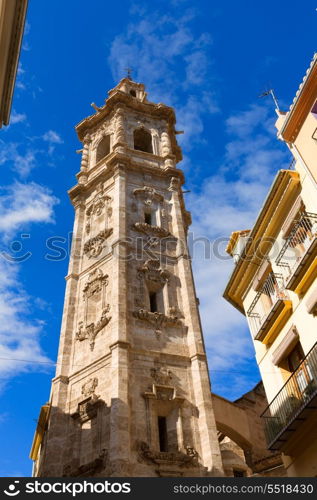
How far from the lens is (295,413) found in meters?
10.6

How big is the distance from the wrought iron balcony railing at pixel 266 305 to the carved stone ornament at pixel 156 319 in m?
3.94

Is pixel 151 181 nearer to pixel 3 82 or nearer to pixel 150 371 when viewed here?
pixel 150 371

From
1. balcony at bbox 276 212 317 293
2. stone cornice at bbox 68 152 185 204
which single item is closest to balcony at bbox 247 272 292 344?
balcony at bbox 276 212 317 293

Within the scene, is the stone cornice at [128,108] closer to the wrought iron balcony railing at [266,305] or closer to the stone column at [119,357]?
the stone column at [119,357]

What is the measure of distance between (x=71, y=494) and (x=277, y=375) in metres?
5.99

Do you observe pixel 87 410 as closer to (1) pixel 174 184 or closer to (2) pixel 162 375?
(2) pixel 162 375

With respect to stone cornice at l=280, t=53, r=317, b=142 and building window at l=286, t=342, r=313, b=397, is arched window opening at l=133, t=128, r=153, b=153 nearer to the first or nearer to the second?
stone cornice at l=280, t=53, r=317, b=142

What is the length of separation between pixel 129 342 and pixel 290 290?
6.14m

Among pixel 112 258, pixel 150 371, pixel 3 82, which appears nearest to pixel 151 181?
pixel 112 258

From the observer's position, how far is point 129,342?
16.5m

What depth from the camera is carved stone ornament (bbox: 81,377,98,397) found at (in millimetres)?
15930

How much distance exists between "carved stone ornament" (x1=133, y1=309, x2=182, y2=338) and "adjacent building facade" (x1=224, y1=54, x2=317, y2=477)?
3.48 meters

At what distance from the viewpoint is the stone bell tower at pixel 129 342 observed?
14.5 m

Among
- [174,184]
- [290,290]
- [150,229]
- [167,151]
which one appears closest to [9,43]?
[290,290]
